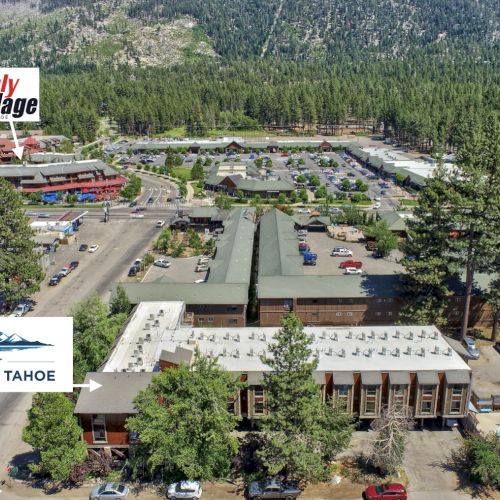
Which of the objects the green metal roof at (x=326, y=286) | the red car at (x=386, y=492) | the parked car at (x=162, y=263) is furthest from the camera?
the parked car at (x=162, y=263)

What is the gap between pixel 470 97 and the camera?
164375 millimetres

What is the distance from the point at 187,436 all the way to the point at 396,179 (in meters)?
→ 94.9

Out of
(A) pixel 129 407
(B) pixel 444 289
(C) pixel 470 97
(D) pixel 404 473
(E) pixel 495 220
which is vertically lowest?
(D) pixel 404 473

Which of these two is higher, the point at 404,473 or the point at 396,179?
the point at 396,179

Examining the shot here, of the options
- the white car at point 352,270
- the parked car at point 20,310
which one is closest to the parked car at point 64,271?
the parked car at point 20,310

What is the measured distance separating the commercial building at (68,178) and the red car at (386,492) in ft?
280

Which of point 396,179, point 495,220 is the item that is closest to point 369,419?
point 495,220

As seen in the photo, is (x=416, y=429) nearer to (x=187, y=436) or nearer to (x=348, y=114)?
(x=187, y=436)

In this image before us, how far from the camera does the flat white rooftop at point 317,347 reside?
121 feet

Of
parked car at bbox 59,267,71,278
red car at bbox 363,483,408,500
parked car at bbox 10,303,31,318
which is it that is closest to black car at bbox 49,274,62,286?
parked car at bbox 59,267,71,278

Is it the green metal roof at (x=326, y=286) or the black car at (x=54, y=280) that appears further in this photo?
the black car at (x=54, y=280)

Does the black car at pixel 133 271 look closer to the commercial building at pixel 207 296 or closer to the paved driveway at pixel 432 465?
the commercial building at pixel 207 296

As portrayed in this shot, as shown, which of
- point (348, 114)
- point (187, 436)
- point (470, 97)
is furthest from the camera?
point (348, 114)

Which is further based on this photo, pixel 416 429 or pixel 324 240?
pixel 324 240
